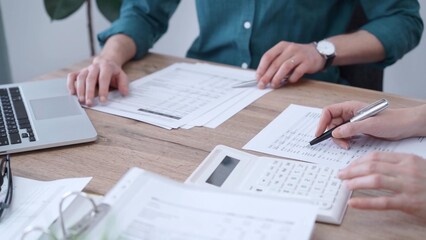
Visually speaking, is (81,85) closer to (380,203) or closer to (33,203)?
(33,203)

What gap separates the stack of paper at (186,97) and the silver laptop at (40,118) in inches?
3.0

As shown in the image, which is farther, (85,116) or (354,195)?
(85,116)

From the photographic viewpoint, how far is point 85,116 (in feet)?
3.11

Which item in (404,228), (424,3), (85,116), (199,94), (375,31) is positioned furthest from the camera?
(424,3)

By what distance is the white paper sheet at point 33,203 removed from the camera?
0.64 meters

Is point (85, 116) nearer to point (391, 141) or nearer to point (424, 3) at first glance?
point (391, 141)

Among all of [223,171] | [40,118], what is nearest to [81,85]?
[40,118]

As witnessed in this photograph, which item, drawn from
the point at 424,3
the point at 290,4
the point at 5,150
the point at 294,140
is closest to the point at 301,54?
the point at 290,4

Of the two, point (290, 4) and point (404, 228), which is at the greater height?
point (290, 4)

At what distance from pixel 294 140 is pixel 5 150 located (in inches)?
18.0

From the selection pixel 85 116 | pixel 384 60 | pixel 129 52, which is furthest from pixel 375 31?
pixel 85 116

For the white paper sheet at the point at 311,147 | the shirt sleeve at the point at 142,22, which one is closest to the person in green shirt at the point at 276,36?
the shirt sleeve at the point at 142,22

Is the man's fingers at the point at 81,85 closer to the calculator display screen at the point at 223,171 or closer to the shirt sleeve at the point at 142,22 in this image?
the shirt sleeve at the point at 142,22

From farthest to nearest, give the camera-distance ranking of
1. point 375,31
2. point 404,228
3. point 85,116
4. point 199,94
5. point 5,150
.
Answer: point 375,31 < point 199,94 < point 85,116 < point 5,150 < point 404,228
